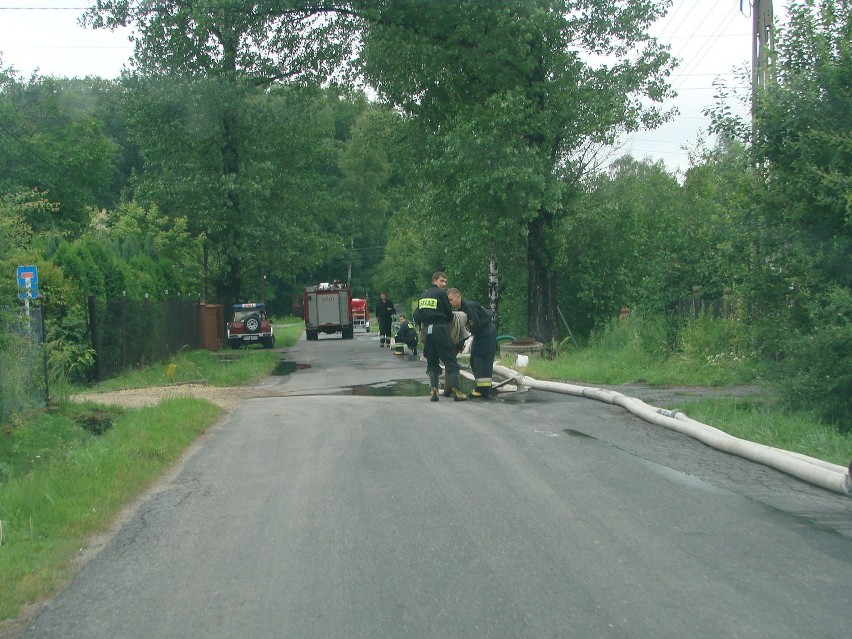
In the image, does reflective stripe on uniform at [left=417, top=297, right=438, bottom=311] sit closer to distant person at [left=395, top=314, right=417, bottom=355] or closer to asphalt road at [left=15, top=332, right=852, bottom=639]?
asphalt road at [left=15, top=332, right=852, bottom=639]

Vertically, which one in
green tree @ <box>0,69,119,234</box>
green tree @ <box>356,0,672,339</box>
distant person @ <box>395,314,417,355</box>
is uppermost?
green tree @ <box>0,69,119,234</box>

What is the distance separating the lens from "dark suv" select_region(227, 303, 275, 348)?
1566 inches

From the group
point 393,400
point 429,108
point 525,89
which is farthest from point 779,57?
point 429,108

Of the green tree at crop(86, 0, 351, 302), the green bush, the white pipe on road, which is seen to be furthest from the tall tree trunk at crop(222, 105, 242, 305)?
the green bush

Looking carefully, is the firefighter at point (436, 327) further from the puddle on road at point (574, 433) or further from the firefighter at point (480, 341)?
the puddle on road at point (574, 433)

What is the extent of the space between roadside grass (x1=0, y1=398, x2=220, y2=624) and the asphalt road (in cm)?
26

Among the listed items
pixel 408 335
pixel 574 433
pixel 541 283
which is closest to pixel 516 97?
pixel 541 283

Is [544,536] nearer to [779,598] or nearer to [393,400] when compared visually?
[779,598]

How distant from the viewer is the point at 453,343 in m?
14.8

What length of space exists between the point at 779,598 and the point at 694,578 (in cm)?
50

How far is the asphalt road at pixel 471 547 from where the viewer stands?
476 centimetres

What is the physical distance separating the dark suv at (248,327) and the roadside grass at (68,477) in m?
25.9

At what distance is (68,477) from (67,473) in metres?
0.24

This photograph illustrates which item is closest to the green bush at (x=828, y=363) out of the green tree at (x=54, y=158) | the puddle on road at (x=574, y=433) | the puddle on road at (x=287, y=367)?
the puddle on road at (x=574, y=433)
